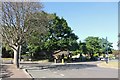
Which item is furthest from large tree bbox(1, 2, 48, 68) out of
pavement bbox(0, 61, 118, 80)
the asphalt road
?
the asphalt road

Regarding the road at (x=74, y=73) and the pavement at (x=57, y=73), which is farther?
the road at (x=74, y=73)

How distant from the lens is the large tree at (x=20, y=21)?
36.8 meters

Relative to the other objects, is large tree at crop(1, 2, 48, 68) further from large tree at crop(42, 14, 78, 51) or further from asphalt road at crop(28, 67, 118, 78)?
large tree at crop(42, 14, 78, 51)

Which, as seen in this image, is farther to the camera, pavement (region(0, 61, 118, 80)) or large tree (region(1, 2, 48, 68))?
large tree (region(1, 2, 48, 68))

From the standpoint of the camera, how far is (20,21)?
123ft

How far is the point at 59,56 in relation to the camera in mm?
74000

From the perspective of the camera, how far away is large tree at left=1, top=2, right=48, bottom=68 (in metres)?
36.8

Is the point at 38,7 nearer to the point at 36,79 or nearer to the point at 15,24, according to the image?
the point at 15,24

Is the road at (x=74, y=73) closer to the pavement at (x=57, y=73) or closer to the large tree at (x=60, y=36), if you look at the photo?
the pavement at (x=57, y=73)

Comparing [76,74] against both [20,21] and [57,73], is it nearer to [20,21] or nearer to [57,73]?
[57,73]

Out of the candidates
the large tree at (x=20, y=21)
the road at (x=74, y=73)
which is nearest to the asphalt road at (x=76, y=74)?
the road at (x=74, y=73)

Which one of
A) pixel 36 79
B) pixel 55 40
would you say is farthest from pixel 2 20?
pixel 55 40

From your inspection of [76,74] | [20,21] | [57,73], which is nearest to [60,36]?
[20,21]

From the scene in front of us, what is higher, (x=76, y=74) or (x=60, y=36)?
(x=60, y=36)
